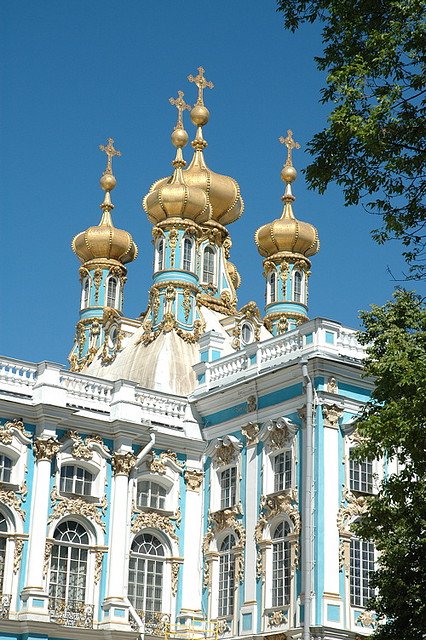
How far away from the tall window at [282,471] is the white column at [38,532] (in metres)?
4.65

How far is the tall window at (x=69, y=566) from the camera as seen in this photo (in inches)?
963

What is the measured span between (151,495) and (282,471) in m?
3.30

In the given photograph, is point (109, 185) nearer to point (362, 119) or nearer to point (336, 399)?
point (336, 399)

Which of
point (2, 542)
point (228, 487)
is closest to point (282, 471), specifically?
point (228, 487)

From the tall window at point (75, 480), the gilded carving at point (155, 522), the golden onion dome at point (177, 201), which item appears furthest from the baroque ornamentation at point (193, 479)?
the golden onion dome at point (177, 201)

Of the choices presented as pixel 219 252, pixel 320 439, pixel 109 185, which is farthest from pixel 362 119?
pixel 109 185

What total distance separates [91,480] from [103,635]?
130 inches

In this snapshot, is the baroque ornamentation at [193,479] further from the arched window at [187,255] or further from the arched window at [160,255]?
the arched window at [160,255]

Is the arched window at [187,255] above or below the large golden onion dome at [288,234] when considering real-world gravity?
below

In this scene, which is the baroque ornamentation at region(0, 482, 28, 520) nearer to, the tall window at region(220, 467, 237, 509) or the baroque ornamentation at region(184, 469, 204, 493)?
the baroque ornamentation at region(184, 469, 204, 493)

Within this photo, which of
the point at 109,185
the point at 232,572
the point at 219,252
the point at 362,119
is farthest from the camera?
the point at 109,185

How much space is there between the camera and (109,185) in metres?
39.6

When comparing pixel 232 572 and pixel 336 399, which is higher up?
pixel 336 399

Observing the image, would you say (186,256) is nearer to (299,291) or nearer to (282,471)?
(299,291)
